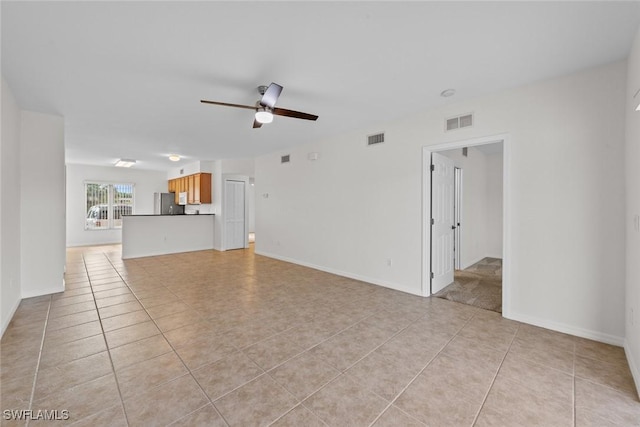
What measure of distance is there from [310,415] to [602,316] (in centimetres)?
292

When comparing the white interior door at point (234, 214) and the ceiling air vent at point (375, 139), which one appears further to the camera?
the white interior door at point (234, 214)

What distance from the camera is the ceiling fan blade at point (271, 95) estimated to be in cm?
261

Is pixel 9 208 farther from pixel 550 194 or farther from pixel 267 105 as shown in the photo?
pixel 550 194

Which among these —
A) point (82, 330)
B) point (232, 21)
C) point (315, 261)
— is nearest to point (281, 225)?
point (315, 261)

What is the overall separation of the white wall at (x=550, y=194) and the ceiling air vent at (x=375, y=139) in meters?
0.10

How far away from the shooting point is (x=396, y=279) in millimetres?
4191

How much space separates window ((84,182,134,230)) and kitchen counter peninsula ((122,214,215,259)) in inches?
139

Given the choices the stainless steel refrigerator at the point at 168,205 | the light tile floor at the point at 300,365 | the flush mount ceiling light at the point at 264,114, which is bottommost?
the light tile floor at the point at 300,365

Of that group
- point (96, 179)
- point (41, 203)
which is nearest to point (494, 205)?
point (41, 203)

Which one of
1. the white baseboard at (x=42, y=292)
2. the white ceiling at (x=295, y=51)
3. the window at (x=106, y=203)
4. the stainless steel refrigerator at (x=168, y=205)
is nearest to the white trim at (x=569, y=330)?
the white ceiling at (x=295, y=51)

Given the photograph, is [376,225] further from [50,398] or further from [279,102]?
[50,398]

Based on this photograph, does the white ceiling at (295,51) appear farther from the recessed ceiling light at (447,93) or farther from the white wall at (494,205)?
the white wall at (494,205)

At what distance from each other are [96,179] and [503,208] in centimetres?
1126

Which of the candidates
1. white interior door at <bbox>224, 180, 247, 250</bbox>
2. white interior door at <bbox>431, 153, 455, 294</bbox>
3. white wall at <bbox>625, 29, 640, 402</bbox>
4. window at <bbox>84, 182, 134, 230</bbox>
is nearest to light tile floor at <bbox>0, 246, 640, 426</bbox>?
white wall at <bbox>625, 29, 640, 402</bbox>
